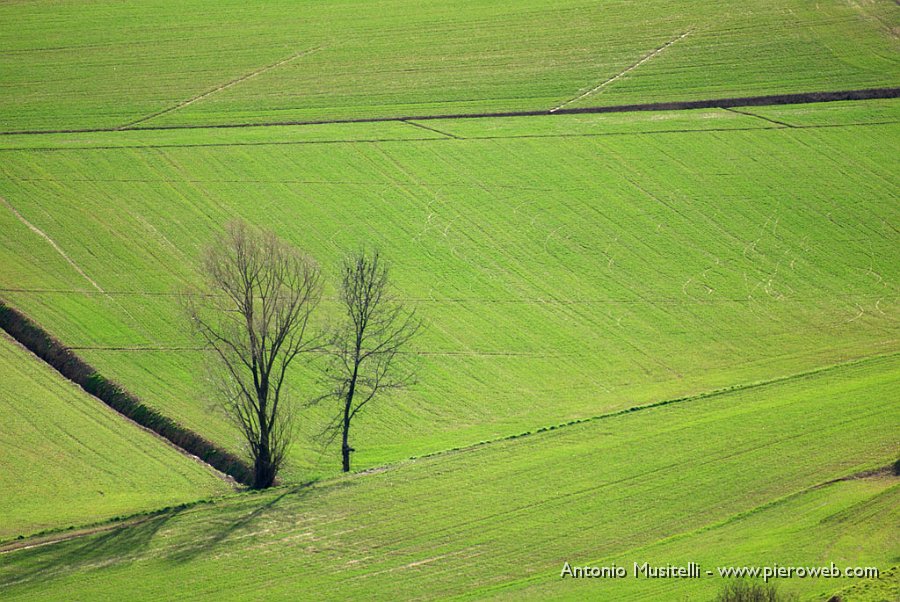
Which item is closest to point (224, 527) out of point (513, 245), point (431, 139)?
point (513, 245)

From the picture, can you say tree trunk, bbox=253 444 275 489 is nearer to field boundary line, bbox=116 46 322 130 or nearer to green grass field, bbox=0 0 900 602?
green grass field, bbox=0 0 900 602

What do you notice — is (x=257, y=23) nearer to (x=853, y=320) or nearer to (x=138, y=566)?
(x=853, y=320)

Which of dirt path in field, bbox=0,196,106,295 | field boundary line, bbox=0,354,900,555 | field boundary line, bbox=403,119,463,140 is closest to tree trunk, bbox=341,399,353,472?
field boundary line, bbox=0,354,900,555

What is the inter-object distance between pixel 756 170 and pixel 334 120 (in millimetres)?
27846

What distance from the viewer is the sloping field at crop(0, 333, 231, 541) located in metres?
44.1

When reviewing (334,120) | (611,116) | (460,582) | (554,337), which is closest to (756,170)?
(611,116)

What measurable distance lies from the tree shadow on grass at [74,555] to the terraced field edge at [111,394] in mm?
6880

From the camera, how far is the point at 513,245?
67.2m

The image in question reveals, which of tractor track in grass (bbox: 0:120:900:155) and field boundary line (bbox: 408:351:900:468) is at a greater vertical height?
tractor track in grass (bbox: 0:120:900:155)

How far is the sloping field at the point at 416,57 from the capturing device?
83438 mm

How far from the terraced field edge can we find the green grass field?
0.62m

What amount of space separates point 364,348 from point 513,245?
610 inches

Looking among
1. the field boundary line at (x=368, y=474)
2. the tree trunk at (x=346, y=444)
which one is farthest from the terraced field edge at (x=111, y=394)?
the field boundary line at (x=368, y=474)

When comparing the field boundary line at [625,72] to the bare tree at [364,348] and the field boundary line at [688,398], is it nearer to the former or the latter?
the bare tree at [364,348]
